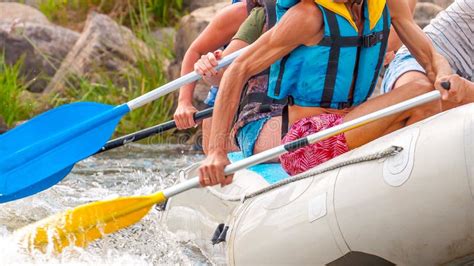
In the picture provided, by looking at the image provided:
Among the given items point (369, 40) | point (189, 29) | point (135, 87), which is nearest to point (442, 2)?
point (189, 29)

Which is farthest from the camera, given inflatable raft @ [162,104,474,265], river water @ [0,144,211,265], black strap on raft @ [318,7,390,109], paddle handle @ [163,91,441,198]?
river water @ [0,144,211,265]

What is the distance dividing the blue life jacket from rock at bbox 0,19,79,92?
17.9 feet

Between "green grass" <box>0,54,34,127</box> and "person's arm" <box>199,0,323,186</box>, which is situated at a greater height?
"green grass" <box>0,54,34,127</box>

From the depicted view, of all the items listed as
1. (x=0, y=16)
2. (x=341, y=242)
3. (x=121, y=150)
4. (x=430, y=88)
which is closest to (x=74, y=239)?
(x=341, y=242)

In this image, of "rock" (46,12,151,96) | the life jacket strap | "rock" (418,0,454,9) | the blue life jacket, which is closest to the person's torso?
the life jacket strap

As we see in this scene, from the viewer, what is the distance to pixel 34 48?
32.0 ft

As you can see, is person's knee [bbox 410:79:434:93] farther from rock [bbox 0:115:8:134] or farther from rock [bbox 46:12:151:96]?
rock [bbox 46:12:151:96]

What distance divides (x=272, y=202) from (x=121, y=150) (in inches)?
171

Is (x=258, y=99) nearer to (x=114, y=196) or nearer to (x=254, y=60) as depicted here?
(x=254, y=60)

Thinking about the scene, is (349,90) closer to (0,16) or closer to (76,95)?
(76,95)

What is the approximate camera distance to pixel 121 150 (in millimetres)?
8359

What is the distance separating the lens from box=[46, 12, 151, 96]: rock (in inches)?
367

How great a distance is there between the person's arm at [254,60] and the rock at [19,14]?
622cm

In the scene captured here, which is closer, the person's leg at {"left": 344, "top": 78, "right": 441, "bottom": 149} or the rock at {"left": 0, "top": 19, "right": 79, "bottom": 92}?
the person's leg at {"left": 344, "top": 78, "right": 441, "bottom": 149}
